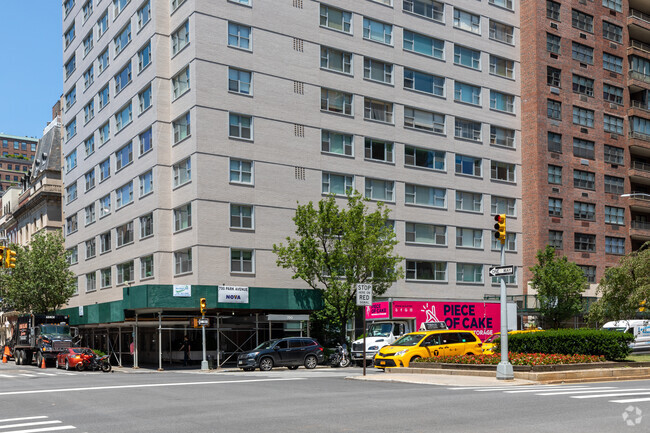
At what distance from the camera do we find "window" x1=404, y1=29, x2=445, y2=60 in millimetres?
56719

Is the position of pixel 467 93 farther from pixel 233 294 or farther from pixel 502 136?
pixel 233 294

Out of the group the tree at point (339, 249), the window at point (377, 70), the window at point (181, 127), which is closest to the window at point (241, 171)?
the window at point (181, 127)

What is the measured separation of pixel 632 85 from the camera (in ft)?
219

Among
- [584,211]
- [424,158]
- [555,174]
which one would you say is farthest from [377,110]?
[584,211]

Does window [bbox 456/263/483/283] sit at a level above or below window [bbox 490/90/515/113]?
below

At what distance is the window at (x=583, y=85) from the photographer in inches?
2498

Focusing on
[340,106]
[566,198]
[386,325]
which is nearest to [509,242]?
[566,198]

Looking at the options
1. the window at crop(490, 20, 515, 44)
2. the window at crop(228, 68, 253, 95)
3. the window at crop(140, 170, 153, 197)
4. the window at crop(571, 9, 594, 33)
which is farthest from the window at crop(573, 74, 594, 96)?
the window at crop(140, 170, 153, 197)

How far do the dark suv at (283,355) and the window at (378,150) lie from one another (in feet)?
62.5

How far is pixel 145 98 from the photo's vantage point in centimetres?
5166

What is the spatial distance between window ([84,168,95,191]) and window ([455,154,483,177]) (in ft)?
101

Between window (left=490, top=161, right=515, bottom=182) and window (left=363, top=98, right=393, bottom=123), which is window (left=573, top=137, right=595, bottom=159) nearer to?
window (left=490, top=161, right=515, bottom=182)

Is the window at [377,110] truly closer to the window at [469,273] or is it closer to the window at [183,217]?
the window at [469,273]

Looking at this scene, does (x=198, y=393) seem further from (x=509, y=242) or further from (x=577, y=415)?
(x=509, y=242)
